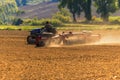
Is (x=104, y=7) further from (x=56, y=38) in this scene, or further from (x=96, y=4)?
(x=56, y=38)

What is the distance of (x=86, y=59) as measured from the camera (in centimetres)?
2016

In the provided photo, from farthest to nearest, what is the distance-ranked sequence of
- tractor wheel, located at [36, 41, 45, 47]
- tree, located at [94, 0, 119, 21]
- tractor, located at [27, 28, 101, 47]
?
tree, located at [94, 0, 119, 21]
tractor, located at [27, 28, 101, 47]
tractor wheel, located at [36, 41, 45, 47]

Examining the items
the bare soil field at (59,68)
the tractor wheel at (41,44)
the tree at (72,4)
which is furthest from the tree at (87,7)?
the bare soil field at (59,68)

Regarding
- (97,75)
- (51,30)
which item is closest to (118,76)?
(97,75)

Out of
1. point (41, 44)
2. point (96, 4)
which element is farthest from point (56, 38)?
point (96, 4)

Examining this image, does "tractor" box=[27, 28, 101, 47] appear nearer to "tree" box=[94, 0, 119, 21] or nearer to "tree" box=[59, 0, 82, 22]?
"tree" box=[59, 0, 82, 22]

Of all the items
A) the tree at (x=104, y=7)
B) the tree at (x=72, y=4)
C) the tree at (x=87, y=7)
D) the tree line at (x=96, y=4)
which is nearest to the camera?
the tree at (x=87, y=7)

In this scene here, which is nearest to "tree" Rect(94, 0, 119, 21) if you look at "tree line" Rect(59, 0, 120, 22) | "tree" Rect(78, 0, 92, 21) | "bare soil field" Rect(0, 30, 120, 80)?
"tree line" Rect(59, 0, 120, 22)

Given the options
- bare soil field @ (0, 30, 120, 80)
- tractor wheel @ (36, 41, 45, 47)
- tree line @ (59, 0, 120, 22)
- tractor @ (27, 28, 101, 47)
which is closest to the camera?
bare soil field @ (0, 30, 120, 80)

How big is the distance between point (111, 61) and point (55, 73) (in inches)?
192

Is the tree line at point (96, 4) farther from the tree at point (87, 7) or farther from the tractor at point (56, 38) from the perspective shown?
the tractor at point (56, 38)

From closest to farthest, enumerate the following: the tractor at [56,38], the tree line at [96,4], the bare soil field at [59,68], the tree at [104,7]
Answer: the bare soil field at [59,68], the tractor at [56,38], the tree line at [96,4], the tree at [104,7]

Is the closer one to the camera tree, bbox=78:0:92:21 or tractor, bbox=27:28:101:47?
tractor, bbox=27:28:101:47

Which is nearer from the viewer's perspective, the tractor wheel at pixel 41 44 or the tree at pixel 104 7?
the tractor wheel at pixel 41 44
